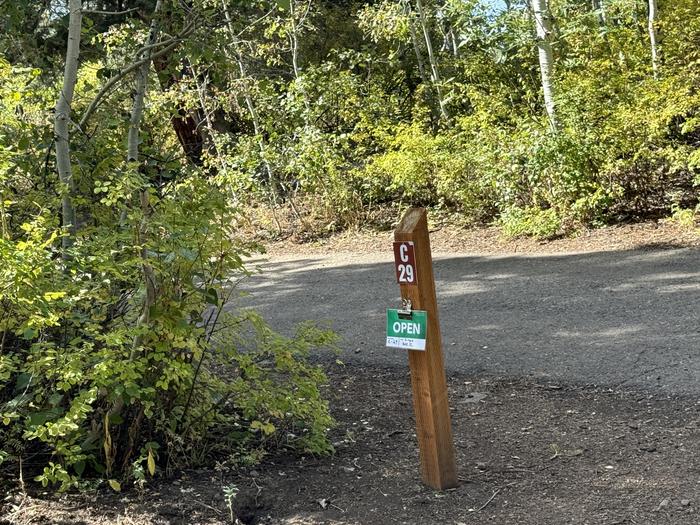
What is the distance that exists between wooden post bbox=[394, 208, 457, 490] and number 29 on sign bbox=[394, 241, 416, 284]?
13mm

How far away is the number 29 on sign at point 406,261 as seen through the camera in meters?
3.76

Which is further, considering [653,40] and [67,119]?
[653,40]

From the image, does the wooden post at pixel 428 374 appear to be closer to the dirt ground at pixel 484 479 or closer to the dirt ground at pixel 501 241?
the dirt ground at pixel 484 479

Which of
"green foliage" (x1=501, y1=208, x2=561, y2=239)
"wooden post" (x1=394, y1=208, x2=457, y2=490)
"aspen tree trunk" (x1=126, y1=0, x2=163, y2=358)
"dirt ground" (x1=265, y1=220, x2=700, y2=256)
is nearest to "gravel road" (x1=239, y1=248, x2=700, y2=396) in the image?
"dirt ground" (x1=265, y1=220, x2=700, y2=256)

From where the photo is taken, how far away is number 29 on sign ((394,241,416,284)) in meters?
3.76

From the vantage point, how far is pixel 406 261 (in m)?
3.79

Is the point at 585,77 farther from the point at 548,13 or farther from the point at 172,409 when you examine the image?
the point at 172,409

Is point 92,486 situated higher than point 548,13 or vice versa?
point 548,13

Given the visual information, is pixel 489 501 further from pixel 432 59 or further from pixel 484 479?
pixel 432 59

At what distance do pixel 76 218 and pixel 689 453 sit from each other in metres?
3.40

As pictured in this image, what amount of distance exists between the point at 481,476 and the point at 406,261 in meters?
1.13

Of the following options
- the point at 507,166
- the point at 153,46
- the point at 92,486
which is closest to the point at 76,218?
the point at 153,46

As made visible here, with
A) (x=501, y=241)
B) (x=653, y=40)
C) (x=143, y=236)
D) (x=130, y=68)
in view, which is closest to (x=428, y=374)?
(x=143, y=236)

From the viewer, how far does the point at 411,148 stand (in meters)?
12.2
